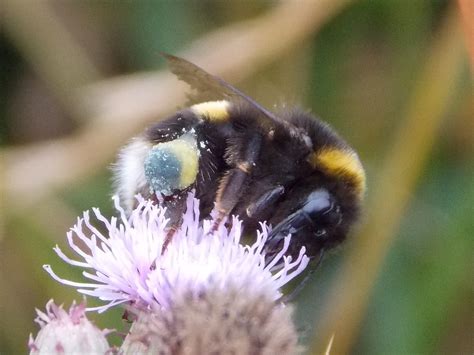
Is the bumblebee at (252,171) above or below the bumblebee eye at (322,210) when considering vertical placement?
above

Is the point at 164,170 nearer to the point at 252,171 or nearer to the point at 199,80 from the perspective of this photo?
the point at 252,171

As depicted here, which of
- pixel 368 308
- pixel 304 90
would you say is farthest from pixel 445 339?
pixel 304 90

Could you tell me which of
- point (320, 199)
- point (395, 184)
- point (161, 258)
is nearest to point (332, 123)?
point (395, 184)

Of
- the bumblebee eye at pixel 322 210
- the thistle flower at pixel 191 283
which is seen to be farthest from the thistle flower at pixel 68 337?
the bumblebee eye at pixel 322 210

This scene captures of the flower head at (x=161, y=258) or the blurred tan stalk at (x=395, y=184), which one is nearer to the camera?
the flower head at (x=161, y=258)

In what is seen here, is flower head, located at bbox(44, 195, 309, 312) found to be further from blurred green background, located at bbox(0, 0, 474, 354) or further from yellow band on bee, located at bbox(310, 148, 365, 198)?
blurred green background, located at bbox(0, 0, 474, 354)

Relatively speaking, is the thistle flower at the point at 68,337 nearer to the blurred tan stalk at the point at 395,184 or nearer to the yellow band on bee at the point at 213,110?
the yellow band on bee at the point at 213,110
